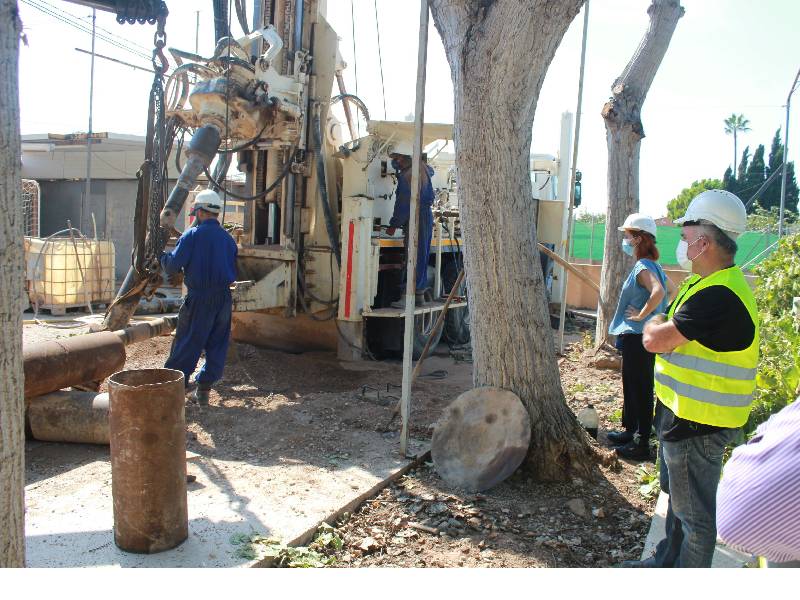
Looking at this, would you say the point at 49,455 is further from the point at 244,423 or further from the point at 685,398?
the point at 685,398

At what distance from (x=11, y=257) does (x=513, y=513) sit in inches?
119

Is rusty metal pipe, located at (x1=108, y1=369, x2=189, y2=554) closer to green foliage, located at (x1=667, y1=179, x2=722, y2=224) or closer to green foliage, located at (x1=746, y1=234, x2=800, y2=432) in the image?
green foliage, located at (x1=746, y1=234, x2=800, y2=432)

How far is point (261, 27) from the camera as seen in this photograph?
821 cm

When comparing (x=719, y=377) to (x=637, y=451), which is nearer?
(x=719, y=377)

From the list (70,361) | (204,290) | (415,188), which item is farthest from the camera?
(204,290)

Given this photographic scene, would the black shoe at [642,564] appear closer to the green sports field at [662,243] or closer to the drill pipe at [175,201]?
the drill pipe at [175,201]

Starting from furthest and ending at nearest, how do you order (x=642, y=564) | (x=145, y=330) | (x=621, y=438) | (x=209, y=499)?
(x=145, y=330)
(x=621, y=438)
(x=209, y=499)
(x=642, y=564)

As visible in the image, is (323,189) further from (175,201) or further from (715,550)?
(715,550)

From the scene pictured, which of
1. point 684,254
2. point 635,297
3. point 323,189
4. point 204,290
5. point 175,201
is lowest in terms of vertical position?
point 204,290

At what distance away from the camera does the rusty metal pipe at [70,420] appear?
526cm

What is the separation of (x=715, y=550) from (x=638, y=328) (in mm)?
1759

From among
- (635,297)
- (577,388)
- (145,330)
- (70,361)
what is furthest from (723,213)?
(145,330)

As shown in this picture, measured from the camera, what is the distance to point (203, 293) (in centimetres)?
632

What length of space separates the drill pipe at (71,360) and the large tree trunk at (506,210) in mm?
3038
